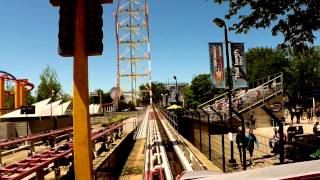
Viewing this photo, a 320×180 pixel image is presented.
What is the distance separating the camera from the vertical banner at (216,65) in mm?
20359

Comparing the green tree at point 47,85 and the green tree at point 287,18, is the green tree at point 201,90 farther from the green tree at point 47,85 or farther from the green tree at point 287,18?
the green tree at point 287,18

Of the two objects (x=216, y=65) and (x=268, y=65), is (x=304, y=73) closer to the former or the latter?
(x=268, y=65)

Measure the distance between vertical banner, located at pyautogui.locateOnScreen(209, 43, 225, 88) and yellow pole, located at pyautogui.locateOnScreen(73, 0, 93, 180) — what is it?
15923 millimetres

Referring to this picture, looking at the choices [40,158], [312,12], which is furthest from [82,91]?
[312,12]

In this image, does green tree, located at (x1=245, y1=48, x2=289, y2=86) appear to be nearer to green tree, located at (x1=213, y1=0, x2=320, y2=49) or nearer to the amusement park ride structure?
the amusement park ride structure

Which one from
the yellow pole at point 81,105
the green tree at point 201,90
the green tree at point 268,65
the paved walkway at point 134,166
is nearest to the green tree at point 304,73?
the green tree at point 268,65

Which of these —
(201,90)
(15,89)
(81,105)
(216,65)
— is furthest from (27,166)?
(201,90)

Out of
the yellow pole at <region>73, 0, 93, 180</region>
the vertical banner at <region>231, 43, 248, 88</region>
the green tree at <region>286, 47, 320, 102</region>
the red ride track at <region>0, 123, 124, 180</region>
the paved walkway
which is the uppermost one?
the green tree at <region>286, 47, 320, 102</region>

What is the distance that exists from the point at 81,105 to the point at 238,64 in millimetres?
14264

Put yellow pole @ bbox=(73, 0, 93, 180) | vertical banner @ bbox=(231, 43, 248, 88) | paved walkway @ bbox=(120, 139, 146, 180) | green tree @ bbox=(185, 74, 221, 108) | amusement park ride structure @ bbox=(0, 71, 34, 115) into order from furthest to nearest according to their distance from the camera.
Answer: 1. green tree @ bbox=(185, 74, 221, 108)
2. amusement park ride structure @ bbox=(0, 71, 34, 115)
3. vertical banner @ bbox=(231, 43, 248, 88)
4. paved walkway @ bbox=(120, 139, 146, 180)
5. yellow pole @ bbox=(73, 0, 93, 180)

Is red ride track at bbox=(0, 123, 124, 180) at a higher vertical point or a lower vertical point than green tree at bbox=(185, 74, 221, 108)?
lower

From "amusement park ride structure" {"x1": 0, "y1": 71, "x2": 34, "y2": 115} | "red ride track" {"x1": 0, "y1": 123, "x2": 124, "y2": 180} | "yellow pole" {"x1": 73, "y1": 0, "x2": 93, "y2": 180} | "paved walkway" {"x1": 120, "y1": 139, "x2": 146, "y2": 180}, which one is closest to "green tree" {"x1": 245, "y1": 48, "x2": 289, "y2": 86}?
"amusement park ride structure" {"x1": 0, "y1": 71, "x2": 34, "y2": 115}

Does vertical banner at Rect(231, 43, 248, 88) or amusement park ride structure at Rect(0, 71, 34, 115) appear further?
amusement park ride structure at Rect(0, 71, 34, 115)

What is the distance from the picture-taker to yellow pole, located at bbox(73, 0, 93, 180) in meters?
4.35
